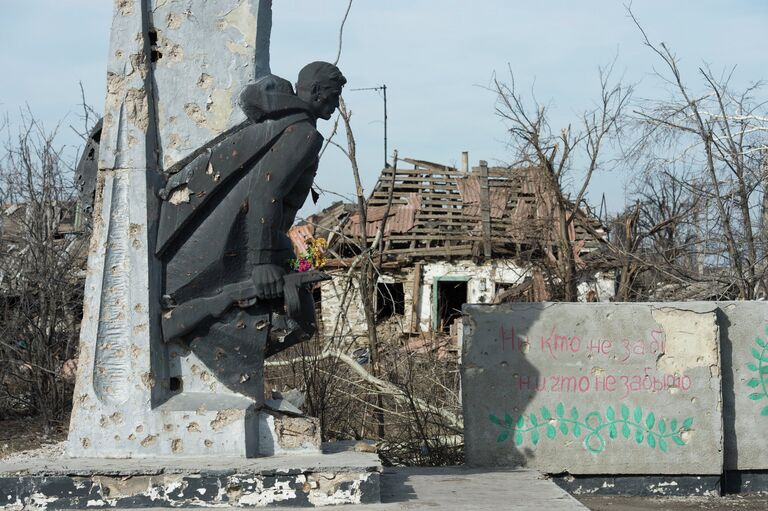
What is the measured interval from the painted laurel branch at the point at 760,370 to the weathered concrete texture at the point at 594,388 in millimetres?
358


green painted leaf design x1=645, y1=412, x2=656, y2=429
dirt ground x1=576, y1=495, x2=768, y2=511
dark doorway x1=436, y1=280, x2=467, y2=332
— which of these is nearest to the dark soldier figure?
dirt ground x1=576, y1=495, x2=768, y2=511

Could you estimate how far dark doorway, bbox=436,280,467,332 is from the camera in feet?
75.3

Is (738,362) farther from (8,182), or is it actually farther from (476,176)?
(476,176)

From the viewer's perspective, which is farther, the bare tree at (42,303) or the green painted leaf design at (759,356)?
the bare tree at (42,303)

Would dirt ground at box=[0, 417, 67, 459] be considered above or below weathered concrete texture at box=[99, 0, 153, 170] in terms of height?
below

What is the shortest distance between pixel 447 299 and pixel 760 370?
16330mm

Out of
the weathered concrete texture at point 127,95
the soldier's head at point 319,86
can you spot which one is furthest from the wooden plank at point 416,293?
the weathered concrete texture at point 127,95

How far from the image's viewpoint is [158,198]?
5.19 meters

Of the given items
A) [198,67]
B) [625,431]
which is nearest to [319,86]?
[198,67]

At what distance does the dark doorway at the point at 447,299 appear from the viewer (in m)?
22.9

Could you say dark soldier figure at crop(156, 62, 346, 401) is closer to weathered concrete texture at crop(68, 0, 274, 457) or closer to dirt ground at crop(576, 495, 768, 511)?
weathered concrete texture at crop(68, 0, 274, 457)

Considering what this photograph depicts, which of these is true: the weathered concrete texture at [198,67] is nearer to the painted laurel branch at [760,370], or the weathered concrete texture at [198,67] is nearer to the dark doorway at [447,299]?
the painted laurel branch at [760,370]

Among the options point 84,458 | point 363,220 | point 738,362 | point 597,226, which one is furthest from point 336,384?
point 597,226

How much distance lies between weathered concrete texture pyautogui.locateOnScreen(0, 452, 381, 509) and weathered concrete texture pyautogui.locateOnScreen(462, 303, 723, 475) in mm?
2194
